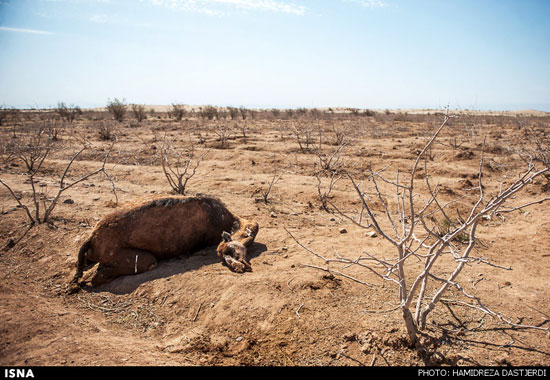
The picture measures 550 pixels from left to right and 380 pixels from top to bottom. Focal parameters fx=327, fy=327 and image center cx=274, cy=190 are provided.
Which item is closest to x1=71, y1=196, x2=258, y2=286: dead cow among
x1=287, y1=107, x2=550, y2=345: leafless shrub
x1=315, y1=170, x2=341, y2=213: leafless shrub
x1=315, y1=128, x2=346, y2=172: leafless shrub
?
x1=287, y1=107, x2=550, y2=345: leafless shrub

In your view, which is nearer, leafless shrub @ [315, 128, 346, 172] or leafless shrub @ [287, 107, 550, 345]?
leafless shrub @ [287, 107, 550, 345]

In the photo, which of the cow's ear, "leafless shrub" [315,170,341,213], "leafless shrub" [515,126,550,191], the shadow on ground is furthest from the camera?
"leafless shrub" [315,170,341,213]

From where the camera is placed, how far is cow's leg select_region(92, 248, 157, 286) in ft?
12.1

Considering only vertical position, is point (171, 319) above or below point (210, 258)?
below

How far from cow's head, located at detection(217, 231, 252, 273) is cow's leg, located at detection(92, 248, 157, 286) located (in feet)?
2.88

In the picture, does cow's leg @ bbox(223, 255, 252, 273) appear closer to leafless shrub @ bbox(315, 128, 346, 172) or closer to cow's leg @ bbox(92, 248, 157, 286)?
cow's leg @ bbox(92, 248, 157, 286)

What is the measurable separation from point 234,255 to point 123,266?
4.16 feet

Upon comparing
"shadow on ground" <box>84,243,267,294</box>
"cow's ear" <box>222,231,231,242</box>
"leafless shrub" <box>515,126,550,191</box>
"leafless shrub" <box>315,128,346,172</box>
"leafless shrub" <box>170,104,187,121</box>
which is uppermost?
"leafless shrub" <box>170,104,187,121</box>

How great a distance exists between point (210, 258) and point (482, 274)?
3.08 metres

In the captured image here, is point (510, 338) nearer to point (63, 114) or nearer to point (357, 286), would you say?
point (357, 286)

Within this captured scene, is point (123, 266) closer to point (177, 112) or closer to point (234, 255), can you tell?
point (234, 255)

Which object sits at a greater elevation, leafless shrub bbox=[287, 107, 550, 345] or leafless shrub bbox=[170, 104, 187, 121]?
leafless shrub bbox=[170, 104, 187, 121]

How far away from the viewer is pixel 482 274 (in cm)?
346

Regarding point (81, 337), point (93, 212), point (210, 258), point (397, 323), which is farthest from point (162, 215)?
point (397, 323)
